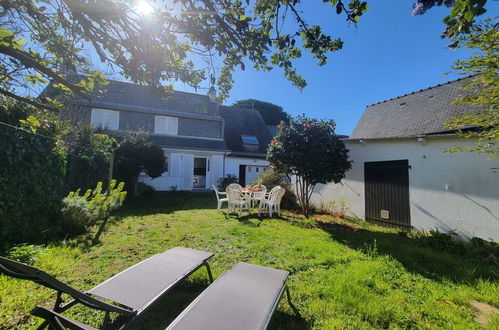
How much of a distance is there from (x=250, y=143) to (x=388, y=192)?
1246 centimetres

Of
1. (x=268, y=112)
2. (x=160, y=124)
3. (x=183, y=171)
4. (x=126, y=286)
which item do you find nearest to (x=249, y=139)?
(x=183, y=171)

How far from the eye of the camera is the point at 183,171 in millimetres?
14531

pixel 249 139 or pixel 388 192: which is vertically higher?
pixel 249 139

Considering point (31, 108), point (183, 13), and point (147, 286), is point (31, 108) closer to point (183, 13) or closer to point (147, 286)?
point (183, 13)

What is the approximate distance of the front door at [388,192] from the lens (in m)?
6.42

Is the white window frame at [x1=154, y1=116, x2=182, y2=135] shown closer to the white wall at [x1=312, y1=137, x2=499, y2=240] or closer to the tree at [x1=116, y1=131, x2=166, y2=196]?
the tree at [x1=116, y1=131, x2=166, y2=196]

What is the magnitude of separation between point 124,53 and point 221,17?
5.89 ft

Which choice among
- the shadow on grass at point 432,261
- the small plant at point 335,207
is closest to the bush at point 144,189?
the small plant at point 335,207

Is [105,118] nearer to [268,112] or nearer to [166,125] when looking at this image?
[166,125]

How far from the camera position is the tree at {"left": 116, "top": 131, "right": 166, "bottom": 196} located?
33.9ft

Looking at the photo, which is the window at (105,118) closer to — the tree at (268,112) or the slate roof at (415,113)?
the slate roof at (415,113)

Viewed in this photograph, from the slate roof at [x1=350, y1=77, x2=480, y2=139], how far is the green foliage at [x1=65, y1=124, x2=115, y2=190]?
1060cm

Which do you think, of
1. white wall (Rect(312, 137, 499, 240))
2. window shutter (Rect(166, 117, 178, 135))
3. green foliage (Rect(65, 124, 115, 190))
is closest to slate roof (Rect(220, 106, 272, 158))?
window shutter (Rect(166, 117, 178, 135))

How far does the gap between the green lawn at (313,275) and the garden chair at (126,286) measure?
41 centimetres
